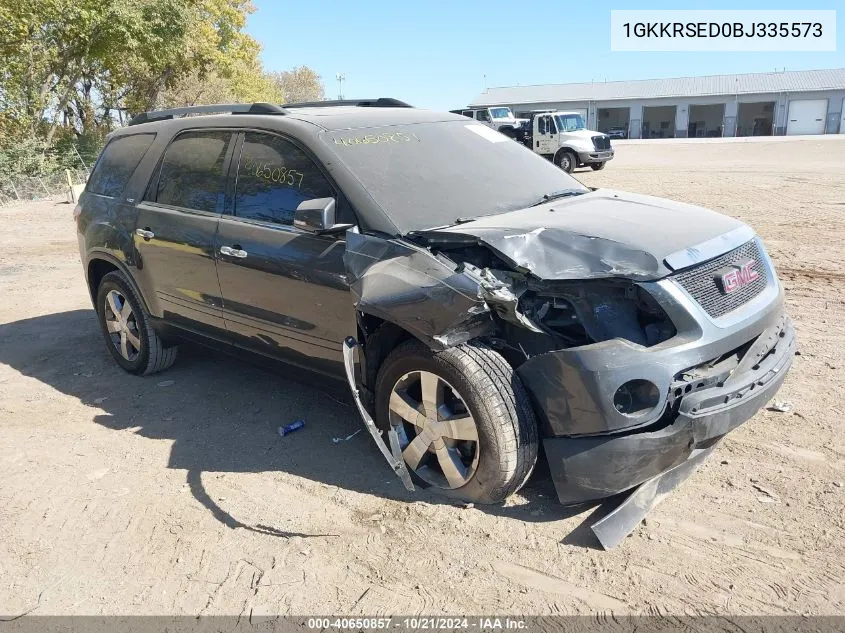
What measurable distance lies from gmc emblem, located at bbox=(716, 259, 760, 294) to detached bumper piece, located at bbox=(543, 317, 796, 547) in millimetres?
304

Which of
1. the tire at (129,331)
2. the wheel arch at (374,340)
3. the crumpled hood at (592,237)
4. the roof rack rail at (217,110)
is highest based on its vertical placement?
the roof rack rail at (217,110)

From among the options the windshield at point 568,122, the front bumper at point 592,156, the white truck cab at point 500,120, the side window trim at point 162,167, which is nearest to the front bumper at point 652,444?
the side window trim at point 162,167

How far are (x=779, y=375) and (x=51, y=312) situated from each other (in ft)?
24.3

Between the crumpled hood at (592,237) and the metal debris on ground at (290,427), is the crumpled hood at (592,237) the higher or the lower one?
the higher one

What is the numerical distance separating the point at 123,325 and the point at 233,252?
6.18 ft

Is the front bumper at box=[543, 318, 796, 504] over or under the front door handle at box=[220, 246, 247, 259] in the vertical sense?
under

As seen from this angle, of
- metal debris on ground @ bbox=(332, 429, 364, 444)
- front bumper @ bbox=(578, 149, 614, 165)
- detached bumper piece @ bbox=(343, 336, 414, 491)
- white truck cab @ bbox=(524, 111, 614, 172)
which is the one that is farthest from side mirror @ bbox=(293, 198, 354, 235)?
front bumper @ bbox=(578, 149, 614, 165)

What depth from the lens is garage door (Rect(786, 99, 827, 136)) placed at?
5694cm

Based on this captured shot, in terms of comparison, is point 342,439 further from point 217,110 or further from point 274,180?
point 217,110

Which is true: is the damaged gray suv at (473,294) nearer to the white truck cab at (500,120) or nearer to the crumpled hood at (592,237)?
the crumpled hood at (592,237)

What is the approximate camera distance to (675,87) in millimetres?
64188

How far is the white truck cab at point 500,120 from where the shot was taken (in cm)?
2516

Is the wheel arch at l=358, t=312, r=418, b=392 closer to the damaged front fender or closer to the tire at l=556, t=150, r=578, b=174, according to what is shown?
the damaged front fender

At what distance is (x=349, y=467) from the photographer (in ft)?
12.6
